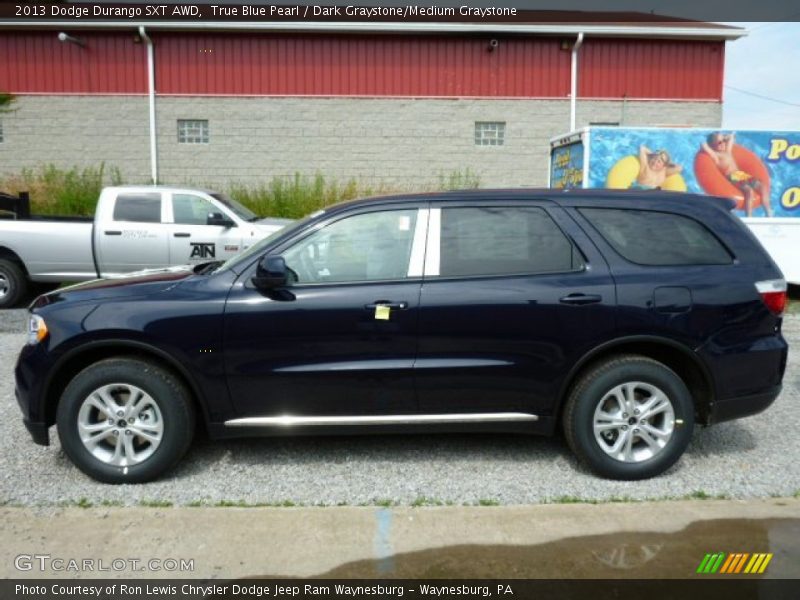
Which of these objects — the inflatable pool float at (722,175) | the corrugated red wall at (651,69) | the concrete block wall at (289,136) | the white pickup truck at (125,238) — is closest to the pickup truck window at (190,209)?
the white pickup truck at (125,238)

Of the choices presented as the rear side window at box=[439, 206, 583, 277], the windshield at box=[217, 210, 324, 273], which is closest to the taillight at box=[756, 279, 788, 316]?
the rear side window at box=[439, 206, 583, 277]

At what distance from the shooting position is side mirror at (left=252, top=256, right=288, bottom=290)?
404 cm

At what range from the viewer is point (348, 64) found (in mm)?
17391

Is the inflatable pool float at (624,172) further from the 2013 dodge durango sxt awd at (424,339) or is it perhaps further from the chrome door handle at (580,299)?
the chrome door handle at (580,299)

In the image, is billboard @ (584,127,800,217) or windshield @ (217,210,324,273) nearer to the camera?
windshield @ (217,210,324,273)

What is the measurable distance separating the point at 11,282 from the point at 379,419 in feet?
27.3

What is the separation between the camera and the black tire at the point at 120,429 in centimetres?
410

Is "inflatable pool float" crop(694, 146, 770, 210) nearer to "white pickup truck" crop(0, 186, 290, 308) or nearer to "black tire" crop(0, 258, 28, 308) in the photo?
"white pickup truck" crop(0, 186, 290, 308)

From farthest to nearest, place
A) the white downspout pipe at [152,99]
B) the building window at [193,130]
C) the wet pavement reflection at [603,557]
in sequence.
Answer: the building window at [193,130] < the white downspout pipe at [152,99] < the wet pavement reflection at [603,557]

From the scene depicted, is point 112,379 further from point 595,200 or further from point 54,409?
point 595,200

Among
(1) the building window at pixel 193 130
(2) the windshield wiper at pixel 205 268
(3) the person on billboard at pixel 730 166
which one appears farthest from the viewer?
(1) the building window at pixel 193 130

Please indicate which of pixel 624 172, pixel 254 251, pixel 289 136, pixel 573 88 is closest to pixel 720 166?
pixel 624 172

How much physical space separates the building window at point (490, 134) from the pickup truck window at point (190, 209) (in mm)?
9379

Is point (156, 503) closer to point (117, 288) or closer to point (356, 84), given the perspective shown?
point (117, 288)
